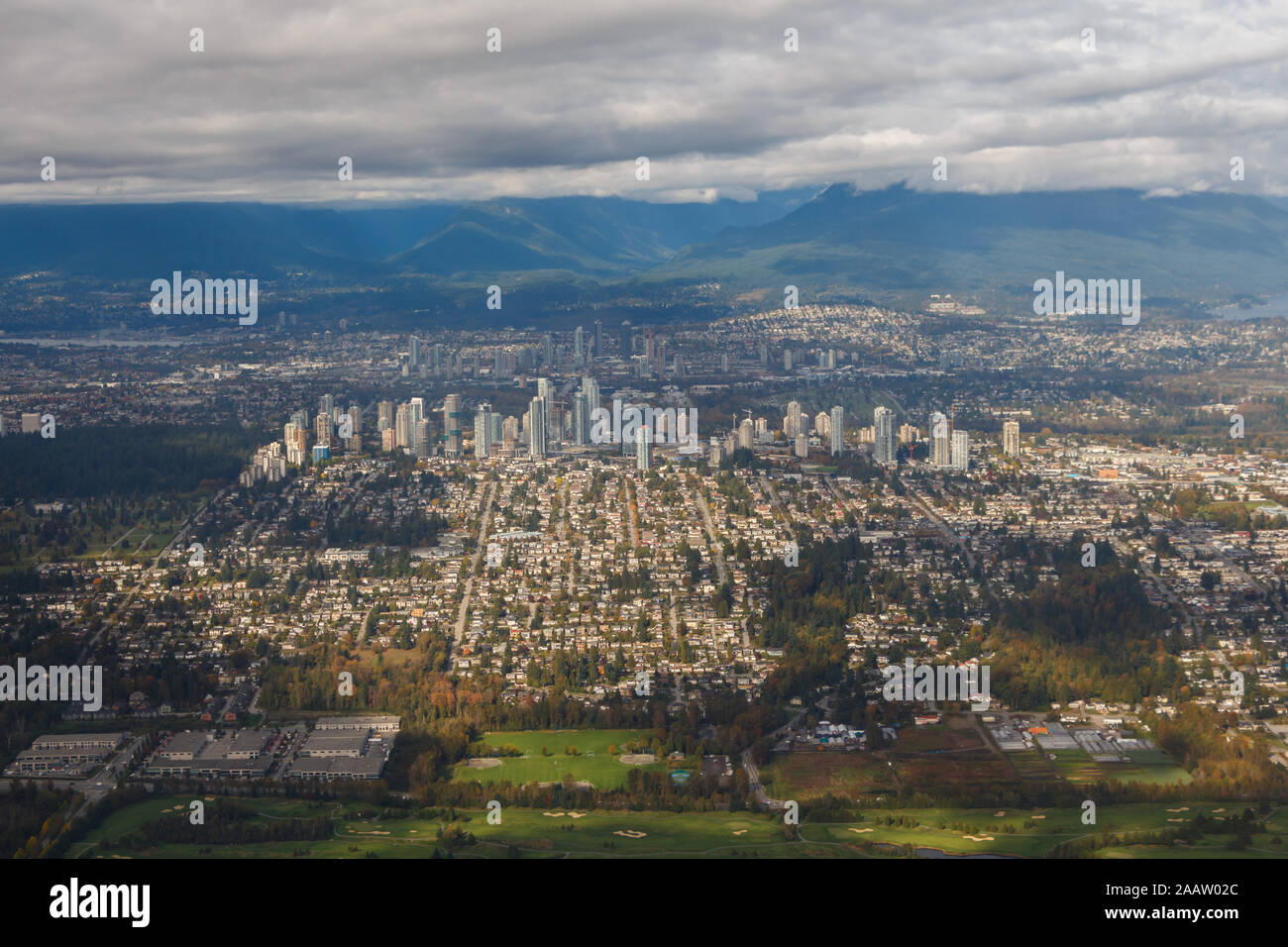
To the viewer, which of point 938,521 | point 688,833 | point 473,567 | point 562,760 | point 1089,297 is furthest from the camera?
point 1089,297

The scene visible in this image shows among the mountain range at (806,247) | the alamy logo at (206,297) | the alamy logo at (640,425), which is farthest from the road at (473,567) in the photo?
the mountain range at (806,247)

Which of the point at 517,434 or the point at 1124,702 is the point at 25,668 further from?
the point at 517,434

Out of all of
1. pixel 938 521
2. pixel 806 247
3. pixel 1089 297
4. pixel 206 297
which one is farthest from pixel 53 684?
pixel 806 247
